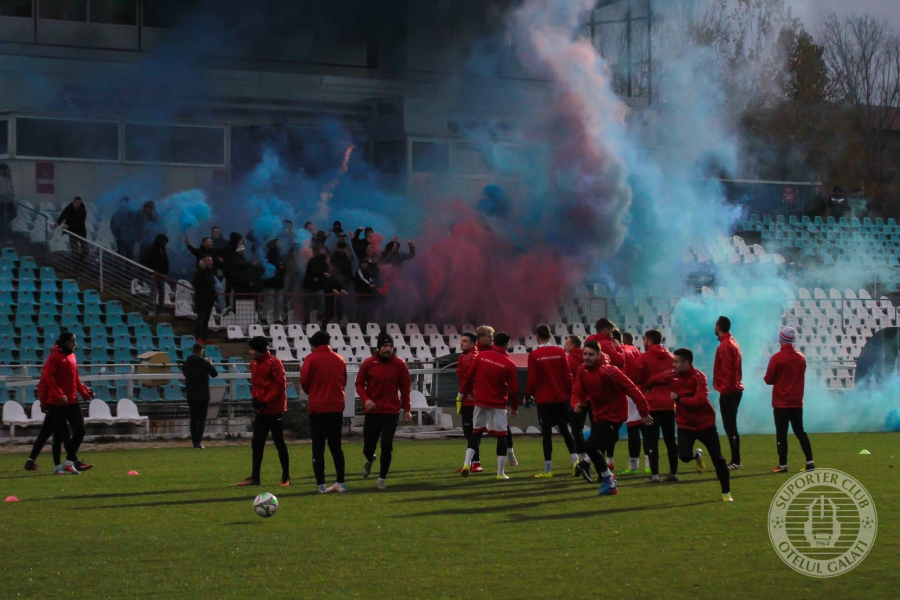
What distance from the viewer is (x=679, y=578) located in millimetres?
8266

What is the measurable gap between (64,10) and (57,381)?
18.3 metres

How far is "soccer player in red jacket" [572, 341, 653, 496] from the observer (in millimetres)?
12828

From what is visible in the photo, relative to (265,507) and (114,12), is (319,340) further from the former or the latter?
(114,12)

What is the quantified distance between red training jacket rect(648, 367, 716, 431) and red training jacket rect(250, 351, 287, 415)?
4476mm

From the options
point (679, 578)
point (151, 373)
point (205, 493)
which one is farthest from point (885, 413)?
point (679, 578)

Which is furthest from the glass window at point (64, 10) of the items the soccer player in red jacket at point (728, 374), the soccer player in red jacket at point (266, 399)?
the soccer player in red jacket at point (728, 374)

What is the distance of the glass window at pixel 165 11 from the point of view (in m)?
32.7

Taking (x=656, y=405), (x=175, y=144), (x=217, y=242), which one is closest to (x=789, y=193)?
(x=175, y=144)

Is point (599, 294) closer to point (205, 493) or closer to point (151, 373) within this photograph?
point (151, 373)

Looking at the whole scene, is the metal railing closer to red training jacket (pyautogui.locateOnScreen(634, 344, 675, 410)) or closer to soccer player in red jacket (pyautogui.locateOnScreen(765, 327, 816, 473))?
red training jacket (pyautogui.locateOnScreen(634, 344, 675, 410))

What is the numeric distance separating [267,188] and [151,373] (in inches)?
408

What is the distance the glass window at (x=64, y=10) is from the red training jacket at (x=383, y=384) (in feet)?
69.0

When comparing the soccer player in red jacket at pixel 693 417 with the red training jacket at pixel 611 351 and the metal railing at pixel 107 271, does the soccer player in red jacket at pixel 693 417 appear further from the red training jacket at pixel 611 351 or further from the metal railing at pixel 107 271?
the metal railing at pixel 107 271

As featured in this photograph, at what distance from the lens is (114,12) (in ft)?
106
